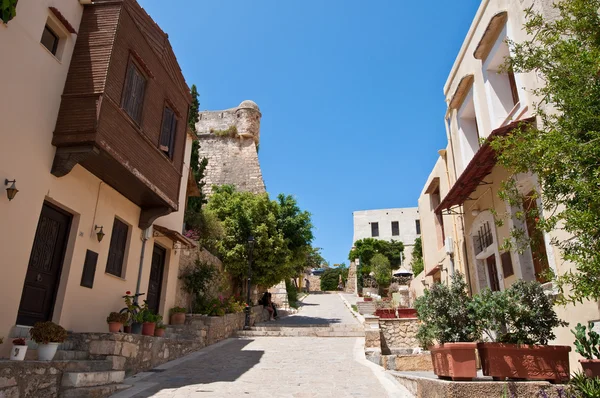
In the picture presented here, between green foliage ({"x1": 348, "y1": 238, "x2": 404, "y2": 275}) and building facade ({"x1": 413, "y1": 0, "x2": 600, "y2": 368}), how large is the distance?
109 ft

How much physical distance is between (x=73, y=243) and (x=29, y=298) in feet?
4.25

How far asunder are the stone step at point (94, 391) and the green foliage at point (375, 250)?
41.2m

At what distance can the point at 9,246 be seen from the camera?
6.64m

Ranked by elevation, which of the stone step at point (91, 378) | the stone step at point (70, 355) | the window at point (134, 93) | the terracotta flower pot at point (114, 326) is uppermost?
the window at point (134, 93)

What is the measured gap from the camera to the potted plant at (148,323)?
9211mm

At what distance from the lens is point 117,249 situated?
10.1m

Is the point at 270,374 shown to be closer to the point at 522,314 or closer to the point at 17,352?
the point at 17,352

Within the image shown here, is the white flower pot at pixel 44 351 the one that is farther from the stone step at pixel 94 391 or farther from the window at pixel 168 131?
the window at pixel 168 131

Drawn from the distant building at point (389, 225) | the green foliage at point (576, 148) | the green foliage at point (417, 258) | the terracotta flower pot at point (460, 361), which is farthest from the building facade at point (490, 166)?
the distant building at point (389, 225)

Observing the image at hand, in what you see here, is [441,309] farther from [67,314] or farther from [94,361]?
[67,314]

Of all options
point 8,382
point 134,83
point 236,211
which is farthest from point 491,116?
point 236,211

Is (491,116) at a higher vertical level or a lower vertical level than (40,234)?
higher

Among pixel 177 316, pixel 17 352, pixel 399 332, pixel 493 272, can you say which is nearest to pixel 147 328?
pixel 177 316

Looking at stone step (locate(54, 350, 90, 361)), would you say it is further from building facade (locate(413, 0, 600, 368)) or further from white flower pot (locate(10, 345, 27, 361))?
building facade (locate(413, 0, 600, 368))
